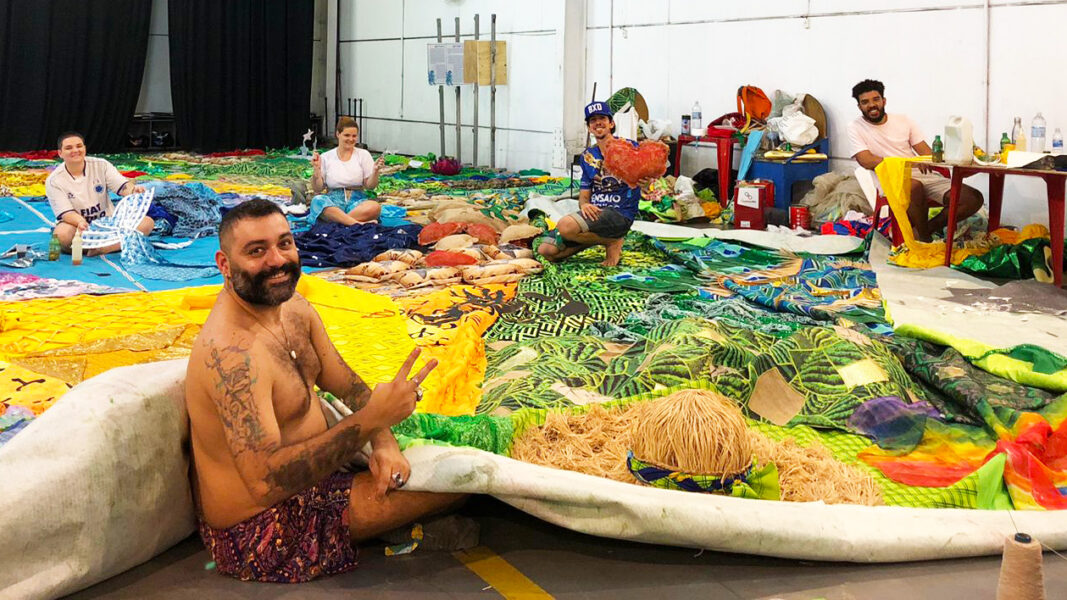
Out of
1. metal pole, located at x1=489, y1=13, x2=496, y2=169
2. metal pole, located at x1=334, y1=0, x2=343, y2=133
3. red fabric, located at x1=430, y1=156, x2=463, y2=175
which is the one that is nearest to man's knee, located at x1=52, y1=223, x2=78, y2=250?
red fabric, located at x1=430, y1=156, x2=463, y2=175

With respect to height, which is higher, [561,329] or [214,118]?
[214,118]

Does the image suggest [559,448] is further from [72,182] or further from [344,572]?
[72,182]

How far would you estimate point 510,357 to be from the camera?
197 inches

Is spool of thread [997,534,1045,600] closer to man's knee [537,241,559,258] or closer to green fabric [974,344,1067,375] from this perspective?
green fabric [974,344,1067,375]

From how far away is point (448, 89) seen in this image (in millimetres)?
16641

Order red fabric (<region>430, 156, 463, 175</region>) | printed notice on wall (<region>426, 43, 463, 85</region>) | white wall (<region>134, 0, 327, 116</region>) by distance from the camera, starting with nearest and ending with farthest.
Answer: red fabric (<region>430, 156, 463, 175</region>) < printed notice on wall (<region>426, 43, 463, 85</region>) < white wall (<region>134, 0, 327, 116</region>)

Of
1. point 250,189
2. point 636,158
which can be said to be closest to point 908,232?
point 636,158

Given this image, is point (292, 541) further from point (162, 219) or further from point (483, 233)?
point (162, 219)

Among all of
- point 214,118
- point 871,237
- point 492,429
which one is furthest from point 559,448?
point 214,118

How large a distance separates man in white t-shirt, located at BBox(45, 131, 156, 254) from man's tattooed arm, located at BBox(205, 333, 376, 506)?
18.6 feet

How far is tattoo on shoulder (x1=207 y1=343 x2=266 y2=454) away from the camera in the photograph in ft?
9.31

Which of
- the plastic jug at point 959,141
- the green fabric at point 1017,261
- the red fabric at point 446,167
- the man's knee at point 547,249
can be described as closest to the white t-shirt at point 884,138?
the plastic jug at point 959,141

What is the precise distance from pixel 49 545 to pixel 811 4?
9.32m

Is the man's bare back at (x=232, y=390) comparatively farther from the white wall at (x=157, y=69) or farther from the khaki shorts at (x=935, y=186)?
the white wall at (x=157, y=69)
